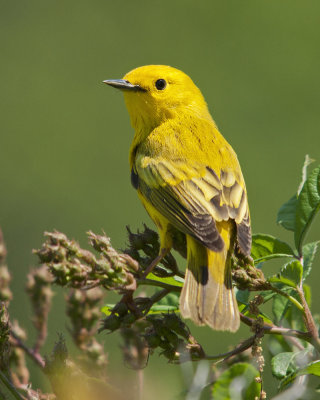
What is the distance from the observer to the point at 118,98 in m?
11.4

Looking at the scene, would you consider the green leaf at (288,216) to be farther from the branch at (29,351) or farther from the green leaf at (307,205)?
the branch at (29,351)

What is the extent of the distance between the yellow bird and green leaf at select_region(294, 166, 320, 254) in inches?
9.3

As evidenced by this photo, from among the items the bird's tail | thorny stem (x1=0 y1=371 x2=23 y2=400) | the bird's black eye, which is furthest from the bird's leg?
the bird's black eye

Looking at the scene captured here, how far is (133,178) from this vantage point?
439 centimetres

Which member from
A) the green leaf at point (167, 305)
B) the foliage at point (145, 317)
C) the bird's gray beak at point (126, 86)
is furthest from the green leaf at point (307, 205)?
the bird's gray beak at point (126, 86)

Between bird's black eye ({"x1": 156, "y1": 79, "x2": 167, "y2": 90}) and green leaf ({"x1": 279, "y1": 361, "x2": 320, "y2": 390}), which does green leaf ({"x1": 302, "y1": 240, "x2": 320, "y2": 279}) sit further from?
bird's black eye ({"x1": 156, "y1": 79, "x2": 167, "y2": 90})

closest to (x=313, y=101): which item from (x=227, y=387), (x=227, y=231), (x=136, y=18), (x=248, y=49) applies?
(x=248, y=49)

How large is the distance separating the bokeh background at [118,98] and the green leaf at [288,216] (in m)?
3.35

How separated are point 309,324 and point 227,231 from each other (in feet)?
3.37

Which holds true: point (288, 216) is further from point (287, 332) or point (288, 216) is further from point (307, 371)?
point (307, 371)

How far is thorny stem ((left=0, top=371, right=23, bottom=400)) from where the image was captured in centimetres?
239

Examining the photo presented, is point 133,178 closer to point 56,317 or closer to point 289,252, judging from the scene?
point 289,252

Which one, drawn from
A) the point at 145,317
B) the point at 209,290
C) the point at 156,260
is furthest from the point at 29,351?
the point at 209,290

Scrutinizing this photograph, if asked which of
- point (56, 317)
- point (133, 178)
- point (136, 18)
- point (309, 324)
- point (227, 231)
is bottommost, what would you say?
point (56, 317)
